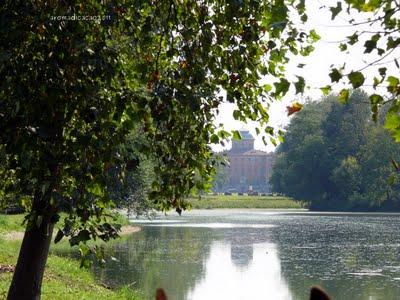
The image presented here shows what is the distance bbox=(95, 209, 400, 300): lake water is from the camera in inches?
1011

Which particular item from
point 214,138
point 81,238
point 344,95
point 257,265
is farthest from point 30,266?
point 257,265

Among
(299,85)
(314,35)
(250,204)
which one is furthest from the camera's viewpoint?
(250,204)

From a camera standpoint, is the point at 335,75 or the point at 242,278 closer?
the point at 335,75

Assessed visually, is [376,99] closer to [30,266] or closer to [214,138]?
[214,138]

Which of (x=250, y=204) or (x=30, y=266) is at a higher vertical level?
(x=250, y=204)

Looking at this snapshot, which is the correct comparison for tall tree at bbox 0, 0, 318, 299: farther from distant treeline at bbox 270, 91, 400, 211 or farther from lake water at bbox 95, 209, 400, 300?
distant treeline at bbox 270, 91, 400, 211

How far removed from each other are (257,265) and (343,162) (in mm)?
69264

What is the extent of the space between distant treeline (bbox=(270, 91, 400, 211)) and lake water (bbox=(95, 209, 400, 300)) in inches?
1798

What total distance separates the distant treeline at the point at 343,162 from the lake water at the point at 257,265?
45.7 metres

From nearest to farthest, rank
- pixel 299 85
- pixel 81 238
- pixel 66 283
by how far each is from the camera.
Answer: pixel 299 85 → pixel 81 238 → pixel 66 283

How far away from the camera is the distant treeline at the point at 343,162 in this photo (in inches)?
3812

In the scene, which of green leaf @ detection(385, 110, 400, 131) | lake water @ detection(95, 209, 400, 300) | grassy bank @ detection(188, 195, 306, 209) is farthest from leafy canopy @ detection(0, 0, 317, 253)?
grassy bank @ detection(188, 195, 306, 209)

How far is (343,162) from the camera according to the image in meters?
100

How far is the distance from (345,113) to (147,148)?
100 meters
